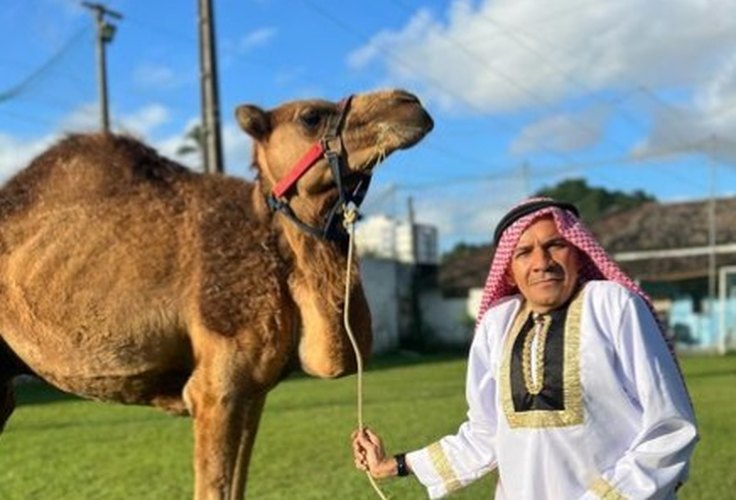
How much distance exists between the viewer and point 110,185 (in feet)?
10.4

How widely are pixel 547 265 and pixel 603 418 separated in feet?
1.42

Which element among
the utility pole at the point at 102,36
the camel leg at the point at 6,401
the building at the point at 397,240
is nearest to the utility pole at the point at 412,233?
A: the building at the point at 397,240

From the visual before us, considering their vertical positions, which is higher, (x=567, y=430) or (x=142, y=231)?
(x=142, y=231)

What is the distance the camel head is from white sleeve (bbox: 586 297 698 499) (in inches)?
32.5

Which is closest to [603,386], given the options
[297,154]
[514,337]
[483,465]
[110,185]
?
[514,337]

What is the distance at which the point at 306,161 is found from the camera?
2994 millimetres

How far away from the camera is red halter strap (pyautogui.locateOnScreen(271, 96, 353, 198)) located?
298cm

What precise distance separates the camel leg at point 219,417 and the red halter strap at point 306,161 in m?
0.47

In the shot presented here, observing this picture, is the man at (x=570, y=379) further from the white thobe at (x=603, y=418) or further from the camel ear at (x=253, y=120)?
the camel ear at (x=253, y=120)

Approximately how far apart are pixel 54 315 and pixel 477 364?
1.25m

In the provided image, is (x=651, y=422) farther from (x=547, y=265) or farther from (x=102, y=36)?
(x=102, y=36)

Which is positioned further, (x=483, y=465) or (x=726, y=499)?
(x=726, y=499)

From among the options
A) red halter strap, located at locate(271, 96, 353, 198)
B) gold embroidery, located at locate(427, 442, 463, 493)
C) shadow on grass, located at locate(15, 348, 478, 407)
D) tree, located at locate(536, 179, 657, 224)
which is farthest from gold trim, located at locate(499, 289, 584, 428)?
tree, located at locate(536, 179, 657, 224)

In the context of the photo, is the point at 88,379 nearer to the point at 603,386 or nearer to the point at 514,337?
the point at 514,337
